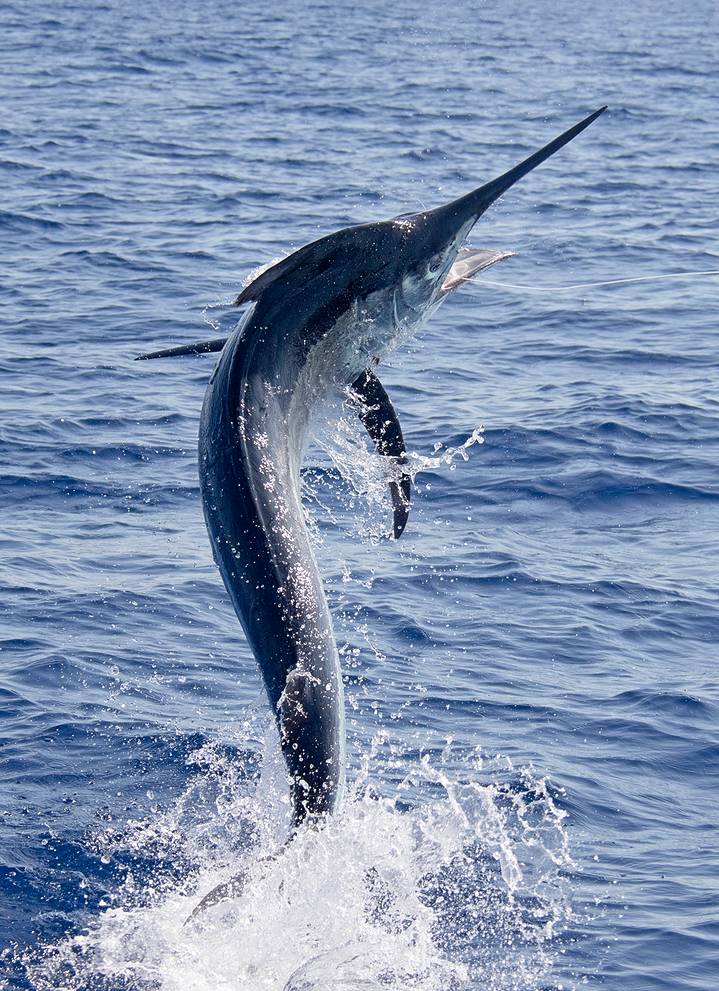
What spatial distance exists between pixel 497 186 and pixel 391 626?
18.3 ft

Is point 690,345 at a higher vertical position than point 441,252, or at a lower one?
lower

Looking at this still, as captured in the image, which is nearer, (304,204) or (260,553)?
(260,553)

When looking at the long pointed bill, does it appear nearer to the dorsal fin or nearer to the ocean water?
the dorsal fin

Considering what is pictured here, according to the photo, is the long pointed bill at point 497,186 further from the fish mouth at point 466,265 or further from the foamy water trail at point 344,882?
the foamy water trail at point 344,882

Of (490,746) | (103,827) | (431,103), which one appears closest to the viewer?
(103,827)

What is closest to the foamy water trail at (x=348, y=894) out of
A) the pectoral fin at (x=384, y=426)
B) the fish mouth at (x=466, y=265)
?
the pectoral fin at (x=384, y=426)

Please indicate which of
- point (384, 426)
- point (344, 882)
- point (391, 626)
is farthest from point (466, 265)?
point (391, 626)

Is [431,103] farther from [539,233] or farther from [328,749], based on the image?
[328,749]

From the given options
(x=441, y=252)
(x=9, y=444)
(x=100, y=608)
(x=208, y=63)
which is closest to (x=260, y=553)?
(x=441, y=252)

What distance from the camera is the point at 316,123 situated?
114ft

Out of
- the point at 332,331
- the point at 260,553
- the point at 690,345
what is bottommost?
the point at 690,345

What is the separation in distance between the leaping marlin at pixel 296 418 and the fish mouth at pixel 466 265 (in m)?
0.11

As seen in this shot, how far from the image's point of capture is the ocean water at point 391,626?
8148mm

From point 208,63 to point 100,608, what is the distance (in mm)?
34735
